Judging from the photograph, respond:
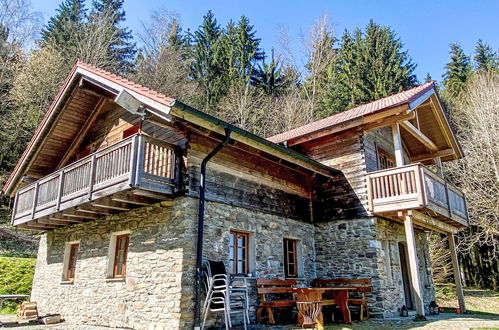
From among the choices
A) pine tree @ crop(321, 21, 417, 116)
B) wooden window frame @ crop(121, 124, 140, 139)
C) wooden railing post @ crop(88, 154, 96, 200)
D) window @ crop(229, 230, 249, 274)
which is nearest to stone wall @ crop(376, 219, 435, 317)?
window @ crop(229, 230, 249, 274)

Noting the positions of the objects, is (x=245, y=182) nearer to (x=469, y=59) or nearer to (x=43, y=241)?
(x=43, y=241)

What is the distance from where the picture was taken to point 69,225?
36.4 ft

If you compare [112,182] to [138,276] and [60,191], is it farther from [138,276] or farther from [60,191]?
[60,191]

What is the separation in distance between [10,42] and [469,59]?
33.5m

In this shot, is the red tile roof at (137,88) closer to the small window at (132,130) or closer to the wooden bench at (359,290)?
the small window at (132,130)

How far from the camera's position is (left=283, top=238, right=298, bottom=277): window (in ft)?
33.2

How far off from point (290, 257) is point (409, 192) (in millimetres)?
3671

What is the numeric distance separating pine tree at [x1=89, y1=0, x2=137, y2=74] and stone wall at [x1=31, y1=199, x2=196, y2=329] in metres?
18.9

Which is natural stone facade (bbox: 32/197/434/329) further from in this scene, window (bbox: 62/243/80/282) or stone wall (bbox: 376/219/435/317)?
window (bbox: 62/243/80/282)

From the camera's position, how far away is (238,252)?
879cm

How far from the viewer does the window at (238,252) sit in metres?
8.59

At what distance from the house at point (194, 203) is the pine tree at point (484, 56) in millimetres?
19897

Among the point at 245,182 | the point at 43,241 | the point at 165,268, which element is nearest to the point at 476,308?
the point at 245,182

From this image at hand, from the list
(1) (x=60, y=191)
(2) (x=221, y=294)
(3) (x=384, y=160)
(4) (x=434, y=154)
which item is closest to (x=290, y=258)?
(2) (x=221, y=294)
